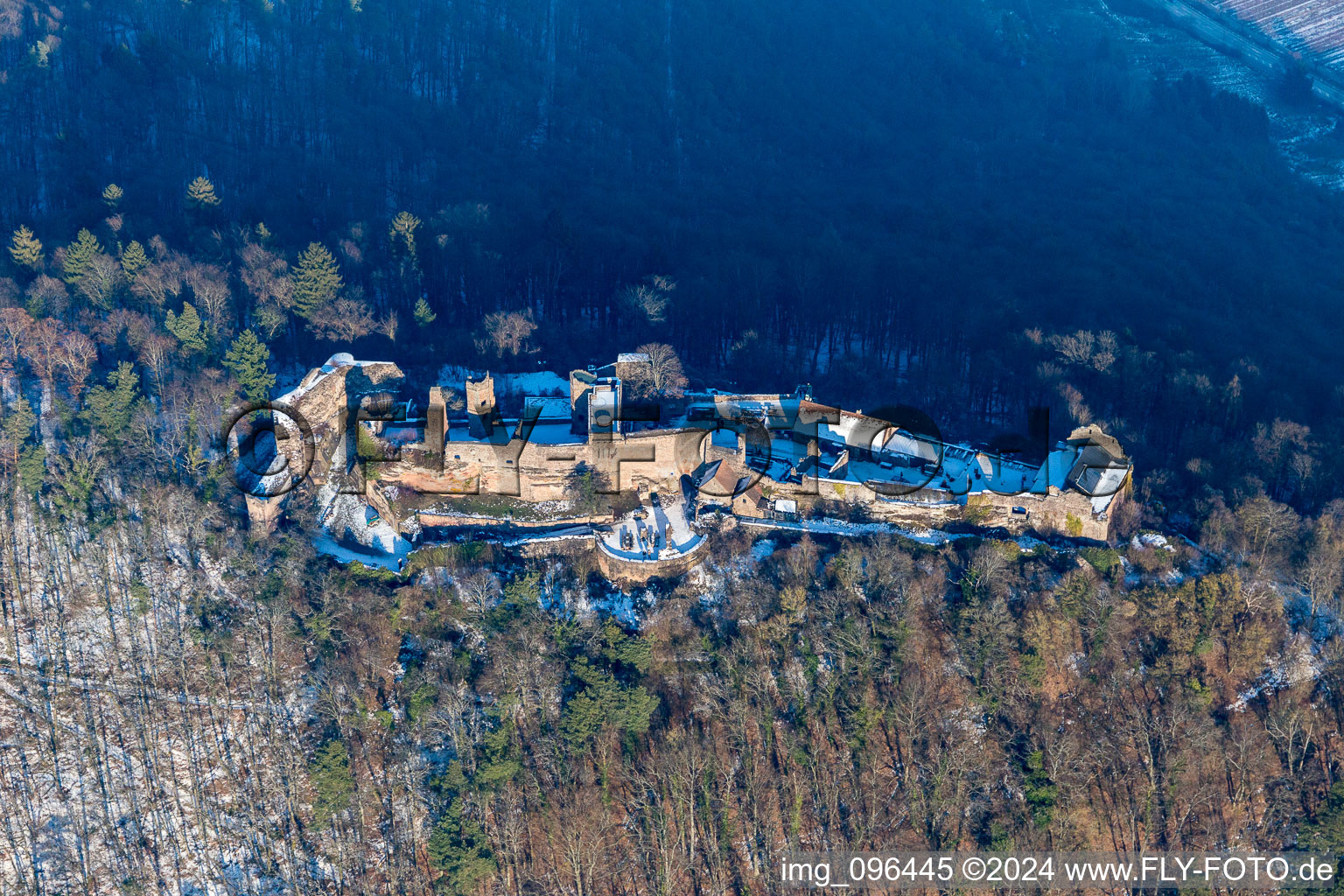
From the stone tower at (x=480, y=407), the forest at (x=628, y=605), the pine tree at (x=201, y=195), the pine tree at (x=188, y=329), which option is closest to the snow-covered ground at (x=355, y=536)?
the forest at (x=628, y=605)

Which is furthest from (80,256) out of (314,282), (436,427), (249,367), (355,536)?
(436,427)

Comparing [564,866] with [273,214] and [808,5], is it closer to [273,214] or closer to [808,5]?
[273,214]

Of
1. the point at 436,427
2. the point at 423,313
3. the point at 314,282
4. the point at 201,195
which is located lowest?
the point at 436,427

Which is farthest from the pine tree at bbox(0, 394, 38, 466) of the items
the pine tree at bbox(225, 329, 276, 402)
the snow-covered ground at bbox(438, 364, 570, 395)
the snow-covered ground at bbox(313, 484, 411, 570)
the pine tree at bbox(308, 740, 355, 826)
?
the pine tree at bbox(308, 740, 355, 826)

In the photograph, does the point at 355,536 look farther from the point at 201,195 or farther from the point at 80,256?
the point at 201,195

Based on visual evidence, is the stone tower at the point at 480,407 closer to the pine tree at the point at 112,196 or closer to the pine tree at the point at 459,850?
the pine tree at the point at 459,850

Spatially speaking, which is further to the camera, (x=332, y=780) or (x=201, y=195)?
(x=201, y=195)
